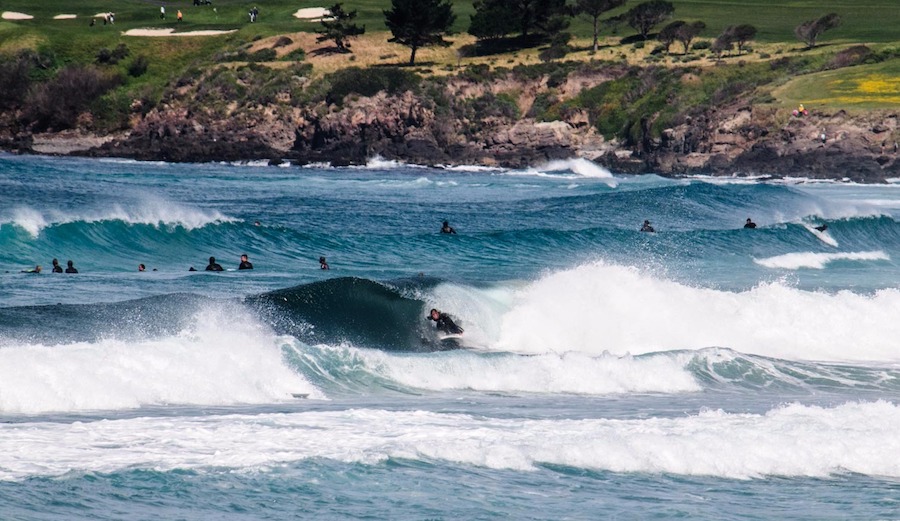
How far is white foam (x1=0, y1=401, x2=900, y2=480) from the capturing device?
43.9 feet

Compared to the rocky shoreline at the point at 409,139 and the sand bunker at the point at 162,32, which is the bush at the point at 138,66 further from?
the rocky shoreline at the point at 409,139

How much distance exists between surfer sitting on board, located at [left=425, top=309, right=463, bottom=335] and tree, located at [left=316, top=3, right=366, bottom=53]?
78.2 meters

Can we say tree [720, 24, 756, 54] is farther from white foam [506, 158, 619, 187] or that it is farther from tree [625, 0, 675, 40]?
white foam [506, 158, 619, 187]

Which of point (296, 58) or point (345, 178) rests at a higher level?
point (296, 58)

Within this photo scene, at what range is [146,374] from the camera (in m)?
17.6

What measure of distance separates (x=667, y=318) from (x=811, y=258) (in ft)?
50.9

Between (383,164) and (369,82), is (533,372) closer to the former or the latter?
(383,164)

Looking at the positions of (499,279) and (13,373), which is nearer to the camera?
→ (13,373)

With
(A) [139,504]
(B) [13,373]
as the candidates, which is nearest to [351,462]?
(A) [139,504]

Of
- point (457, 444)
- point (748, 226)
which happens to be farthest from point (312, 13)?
point (457, 444)

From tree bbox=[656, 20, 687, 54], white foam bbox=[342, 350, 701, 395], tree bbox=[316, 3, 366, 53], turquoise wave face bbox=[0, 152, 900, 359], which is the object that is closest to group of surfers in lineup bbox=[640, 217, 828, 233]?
turquoise wave face bbox=[0, 152, 900, 359]

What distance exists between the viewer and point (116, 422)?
48.8ft

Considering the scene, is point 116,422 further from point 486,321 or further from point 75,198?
point 75,198

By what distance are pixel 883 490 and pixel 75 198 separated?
3691 centimetres
